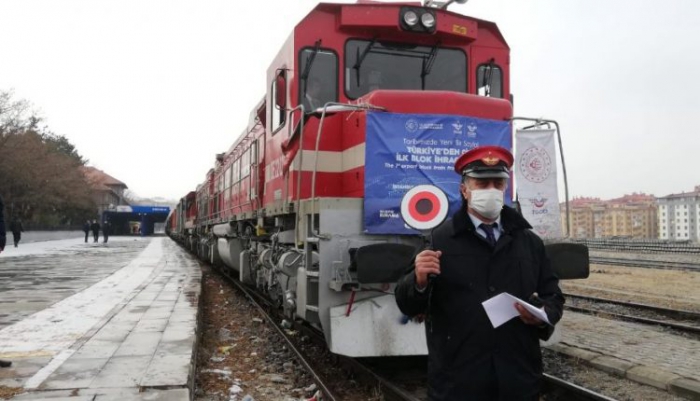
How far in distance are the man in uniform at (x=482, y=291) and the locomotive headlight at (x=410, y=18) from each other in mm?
4000

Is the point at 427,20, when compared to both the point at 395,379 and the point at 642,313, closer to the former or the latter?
the point at 395,379

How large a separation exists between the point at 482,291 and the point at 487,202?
0.39m

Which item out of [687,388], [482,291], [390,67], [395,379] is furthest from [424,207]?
[687,388]

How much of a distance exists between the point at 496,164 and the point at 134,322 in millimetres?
6941

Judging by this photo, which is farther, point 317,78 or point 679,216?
point 679,216

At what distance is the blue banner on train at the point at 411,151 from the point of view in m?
5.48

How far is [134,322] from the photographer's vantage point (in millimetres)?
8062

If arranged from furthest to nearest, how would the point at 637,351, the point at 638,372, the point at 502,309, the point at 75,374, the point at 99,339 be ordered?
the point at 637,351, the point at 99,339, the point at 638,372, the point at 75,374, the point at 502,309

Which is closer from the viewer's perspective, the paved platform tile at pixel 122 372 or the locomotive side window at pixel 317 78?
the paved platform tile at pixel 122 372

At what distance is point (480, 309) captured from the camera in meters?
2.42

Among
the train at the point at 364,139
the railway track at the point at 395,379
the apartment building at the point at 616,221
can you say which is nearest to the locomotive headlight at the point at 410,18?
the train at the point at 364,139

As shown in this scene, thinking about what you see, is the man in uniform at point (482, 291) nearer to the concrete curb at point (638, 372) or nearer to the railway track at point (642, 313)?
the concrete curb at point (638, 372)

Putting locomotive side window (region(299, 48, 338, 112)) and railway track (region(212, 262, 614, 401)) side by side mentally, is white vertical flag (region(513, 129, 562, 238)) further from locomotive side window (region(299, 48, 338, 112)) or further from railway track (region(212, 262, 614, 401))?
locomotive side window (region(299, 48, 338, 112))

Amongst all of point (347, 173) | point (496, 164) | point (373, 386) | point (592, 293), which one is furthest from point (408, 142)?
point (592, 293)
